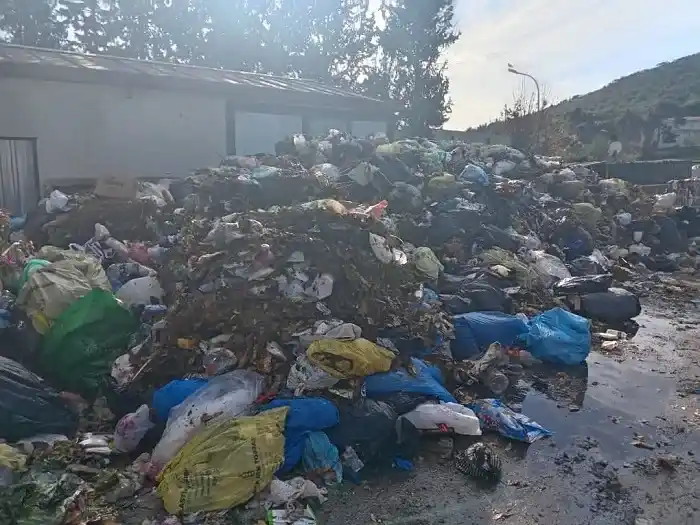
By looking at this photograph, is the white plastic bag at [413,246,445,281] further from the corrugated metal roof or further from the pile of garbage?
the corrugated metal roof

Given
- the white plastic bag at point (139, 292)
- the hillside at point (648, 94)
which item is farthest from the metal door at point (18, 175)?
the hillside at point (648, 94)

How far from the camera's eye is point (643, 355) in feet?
17.4

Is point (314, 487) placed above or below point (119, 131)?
below

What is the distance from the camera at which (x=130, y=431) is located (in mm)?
3436

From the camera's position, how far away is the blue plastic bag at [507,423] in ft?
12.2

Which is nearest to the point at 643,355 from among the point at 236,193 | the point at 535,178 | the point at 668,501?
the point at 668,501

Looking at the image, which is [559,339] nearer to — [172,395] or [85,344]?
[172,395]

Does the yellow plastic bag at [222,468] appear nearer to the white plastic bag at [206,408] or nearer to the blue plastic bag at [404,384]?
the white plastic bag at [206,408]

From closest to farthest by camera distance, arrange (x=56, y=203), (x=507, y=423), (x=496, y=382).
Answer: (x=507, y=423), (x=496, y=382), (x=56, y=203)

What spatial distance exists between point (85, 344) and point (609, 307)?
511 centimetres

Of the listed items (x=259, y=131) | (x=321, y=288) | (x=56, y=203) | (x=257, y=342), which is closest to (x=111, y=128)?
(x=56, y=203)

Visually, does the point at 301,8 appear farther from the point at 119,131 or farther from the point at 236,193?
the point at 236,193

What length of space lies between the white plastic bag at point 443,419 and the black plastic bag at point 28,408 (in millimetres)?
2155

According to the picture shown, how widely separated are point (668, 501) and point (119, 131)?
26.8ft
